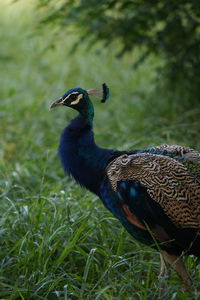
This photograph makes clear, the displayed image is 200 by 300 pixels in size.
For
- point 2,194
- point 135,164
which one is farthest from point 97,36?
point 135,164

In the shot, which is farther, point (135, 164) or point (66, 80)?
point (66, 80)

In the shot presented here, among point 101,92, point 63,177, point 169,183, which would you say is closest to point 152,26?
point 63,177

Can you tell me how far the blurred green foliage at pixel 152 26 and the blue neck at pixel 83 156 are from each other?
2.01 meters

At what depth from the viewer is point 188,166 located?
278cm

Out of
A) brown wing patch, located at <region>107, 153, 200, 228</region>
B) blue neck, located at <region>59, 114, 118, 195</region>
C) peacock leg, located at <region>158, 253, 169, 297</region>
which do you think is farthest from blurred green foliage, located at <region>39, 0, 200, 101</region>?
peacock leg, located at <region>158, 253, 169, 297</region>

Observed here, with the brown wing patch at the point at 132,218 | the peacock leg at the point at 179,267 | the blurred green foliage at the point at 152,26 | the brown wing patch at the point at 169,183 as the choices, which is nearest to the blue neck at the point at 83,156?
the brown wing patch at the point at 169,183

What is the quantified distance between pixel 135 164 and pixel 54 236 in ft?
1.91

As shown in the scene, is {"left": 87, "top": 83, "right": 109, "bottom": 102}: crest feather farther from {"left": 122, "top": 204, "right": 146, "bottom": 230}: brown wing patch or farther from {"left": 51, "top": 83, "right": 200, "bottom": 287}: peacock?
{"left": 122, "top": 204, "right": 146, "bottom": 230}: brown wing patch

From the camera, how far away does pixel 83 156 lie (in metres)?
2.96

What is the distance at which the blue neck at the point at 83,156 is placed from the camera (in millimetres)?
2934

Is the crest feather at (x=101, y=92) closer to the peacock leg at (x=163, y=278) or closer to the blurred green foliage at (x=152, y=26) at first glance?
the peacock leg at (x=163, y=278)

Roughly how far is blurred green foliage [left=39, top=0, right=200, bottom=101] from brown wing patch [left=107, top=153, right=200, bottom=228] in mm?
2343

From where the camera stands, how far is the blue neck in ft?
9.62

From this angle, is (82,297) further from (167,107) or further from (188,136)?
(167,107)
